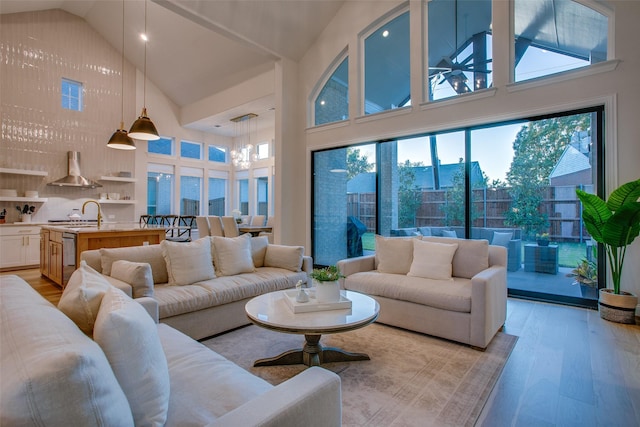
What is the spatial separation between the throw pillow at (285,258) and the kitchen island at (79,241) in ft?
6.30

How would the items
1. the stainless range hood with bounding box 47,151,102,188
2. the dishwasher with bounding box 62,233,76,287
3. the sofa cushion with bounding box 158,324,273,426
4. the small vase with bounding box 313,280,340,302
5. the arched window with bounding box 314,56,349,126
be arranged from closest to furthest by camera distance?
1. the sofa cushion with bounding box 158,324,273,426
2. the small vase with bounding box 313,280,340,302
3. the dishwasher with bounding box 62,233,76,287
4. the arched window with bounding box 314,56,349,126
5. the stainless range hood with bounding box 47,151,102,188

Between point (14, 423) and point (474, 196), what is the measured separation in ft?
16.5

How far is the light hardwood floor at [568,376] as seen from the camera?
6.23ft

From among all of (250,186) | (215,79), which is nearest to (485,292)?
(215,79)

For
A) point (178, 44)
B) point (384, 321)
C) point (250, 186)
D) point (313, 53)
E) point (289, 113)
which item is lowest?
point (384, 321)

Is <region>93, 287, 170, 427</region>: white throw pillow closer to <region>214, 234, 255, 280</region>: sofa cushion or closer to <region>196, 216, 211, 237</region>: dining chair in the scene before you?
<region>214, 234, 255, 280</region>: sofa cushion

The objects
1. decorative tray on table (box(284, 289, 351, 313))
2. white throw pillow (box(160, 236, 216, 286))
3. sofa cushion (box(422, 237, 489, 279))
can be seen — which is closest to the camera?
decorative tray on table (box(284, 289, 351, 313))

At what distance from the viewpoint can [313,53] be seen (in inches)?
259

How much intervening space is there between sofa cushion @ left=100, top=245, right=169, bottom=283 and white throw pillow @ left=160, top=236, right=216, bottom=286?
0.09m

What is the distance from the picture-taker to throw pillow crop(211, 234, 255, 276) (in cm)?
346

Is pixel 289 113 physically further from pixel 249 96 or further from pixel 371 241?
pixel 371 241

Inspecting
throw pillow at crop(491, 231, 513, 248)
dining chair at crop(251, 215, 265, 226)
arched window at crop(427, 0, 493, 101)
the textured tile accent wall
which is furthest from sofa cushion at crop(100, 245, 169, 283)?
the textured tile accent wall

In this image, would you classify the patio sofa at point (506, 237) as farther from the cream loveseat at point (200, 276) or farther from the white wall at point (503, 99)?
the cream loveseat at point (200, 276)

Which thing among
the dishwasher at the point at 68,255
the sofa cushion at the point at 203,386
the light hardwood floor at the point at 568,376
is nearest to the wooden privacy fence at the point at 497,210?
the light hardwood floor at the point at 568,376
